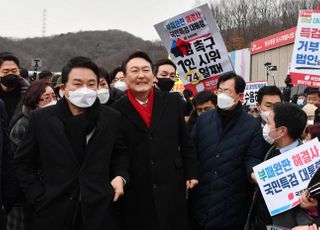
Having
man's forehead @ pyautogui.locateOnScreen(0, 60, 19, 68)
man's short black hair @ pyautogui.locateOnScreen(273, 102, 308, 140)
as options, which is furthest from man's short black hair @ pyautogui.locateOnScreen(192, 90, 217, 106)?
man's forehead @ pyautogui.locateOnScreen(0, 60, 19, 68)

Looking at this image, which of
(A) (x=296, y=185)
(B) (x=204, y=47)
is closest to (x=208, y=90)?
(B) (x=204, y=47)

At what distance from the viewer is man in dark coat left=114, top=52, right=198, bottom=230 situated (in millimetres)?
3328

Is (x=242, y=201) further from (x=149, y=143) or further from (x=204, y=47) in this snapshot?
(x=204, y=47)

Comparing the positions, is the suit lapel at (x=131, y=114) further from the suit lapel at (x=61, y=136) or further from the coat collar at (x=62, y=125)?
the suit lapel at (x=61, y=136)

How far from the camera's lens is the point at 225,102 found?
3.71 m

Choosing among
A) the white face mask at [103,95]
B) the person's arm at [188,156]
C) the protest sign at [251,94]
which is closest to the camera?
the person's arm at [188,156]

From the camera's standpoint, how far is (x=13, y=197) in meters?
3.28

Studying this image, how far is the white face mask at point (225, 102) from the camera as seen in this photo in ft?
12.2

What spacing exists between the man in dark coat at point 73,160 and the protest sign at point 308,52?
408 centimetres

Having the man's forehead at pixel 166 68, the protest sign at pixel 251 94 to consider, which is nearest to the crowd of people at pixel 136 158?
the man's forehead at pixel 166 68

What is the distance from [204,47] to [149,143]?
6.30ft

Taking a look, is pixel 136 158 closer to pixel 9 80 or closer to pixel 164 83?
pixel 164 83

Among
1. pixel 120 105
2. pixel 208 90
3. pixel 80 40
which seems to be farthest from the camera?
pixel 80 40

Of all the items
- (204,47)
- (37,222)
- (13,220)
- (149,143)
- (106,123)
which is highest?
(204,47)
